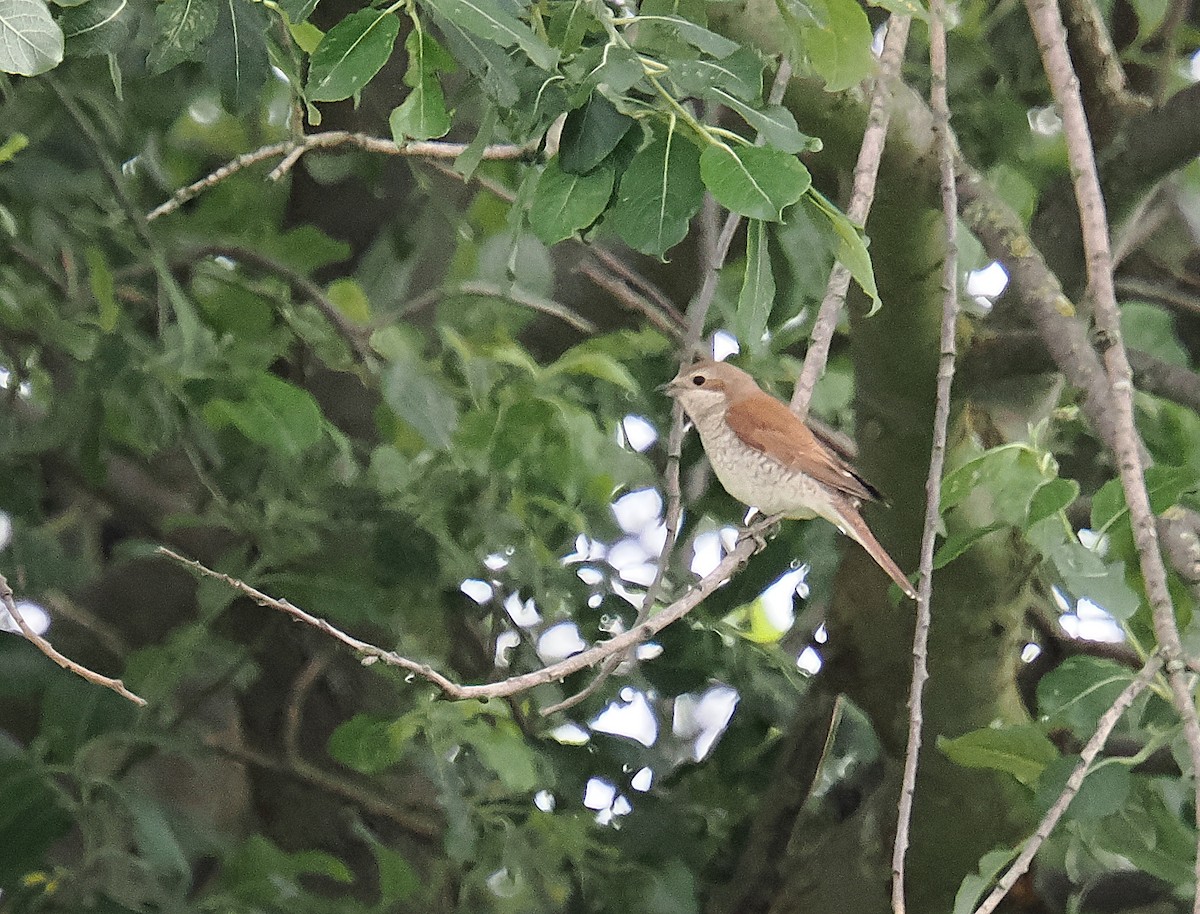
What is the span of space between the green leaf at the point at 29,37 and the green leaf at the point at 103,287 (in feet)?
5.29

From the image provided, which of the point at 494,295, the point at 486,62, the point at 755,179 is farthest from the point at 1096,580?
the point at 494,295

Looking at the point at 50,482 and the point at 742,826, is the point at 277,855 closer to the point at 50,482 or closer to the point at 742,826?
the point at 742,826

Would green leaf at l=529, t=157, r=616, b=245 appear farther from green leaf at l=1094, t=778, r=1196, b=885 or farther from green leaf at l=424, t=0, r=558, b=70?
green leaf at l=1094, t=778, r=1196, b=885

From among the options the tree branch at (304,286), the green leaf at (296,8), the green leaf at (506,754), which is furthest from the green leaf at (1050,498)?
the tree branch at (304,286)

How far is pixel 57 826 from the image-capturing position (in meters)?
Answer: 3.35

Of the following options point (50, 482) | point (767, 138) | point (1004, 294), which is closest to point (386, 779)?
point (50, 482)

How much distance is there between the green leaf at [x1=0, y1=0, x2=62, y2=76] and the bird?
1.56 metres

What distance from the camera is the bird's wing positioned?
325cm

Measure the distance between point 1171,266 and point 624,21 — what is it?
2631 millimetres

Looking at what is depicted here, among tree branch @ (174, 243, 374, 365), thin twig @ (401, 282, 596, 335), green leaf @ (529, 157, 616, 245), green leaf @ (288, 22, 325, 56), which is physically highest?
green leaf @ (529, 157, 616, 245)

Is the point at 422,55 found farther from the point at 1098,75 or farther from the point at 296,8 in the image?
the point at 1098,75

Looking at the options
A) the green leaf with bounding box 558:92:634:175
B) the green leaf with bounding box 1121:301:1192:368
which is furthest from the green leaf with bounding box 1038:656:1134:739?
the green leaf with bounding box 1121:301:1192:368

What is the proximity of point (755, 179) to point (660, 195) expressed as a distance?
151mm

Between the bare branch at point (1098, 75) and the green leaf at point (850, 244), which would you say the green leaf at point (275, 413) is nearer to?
the green leaf at point (850, 244)
